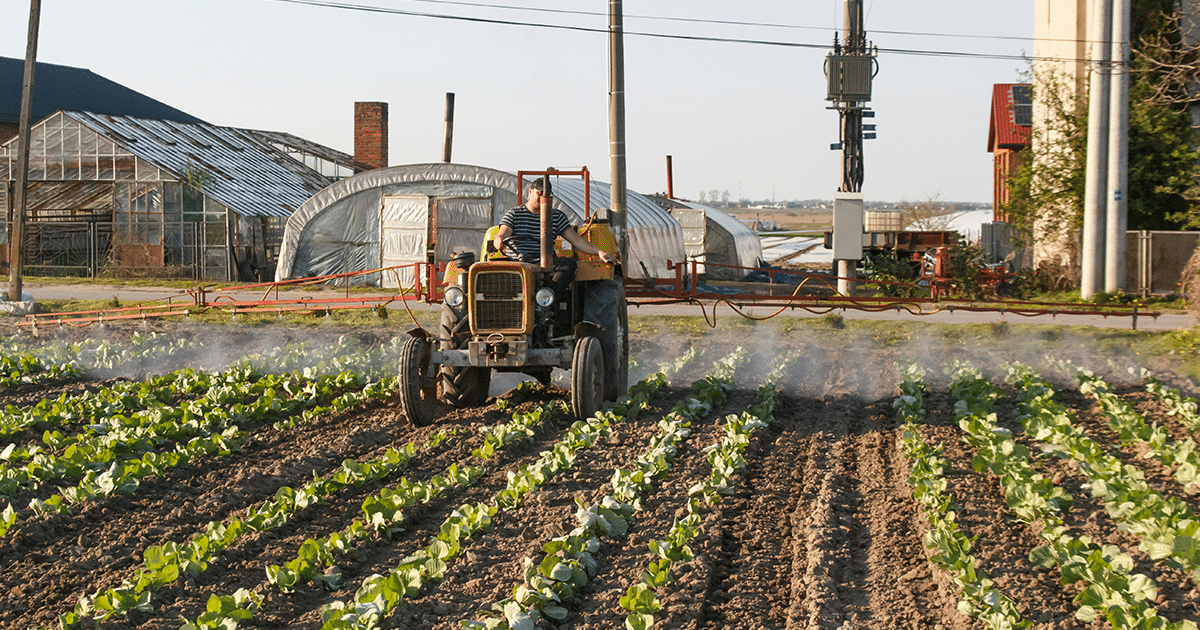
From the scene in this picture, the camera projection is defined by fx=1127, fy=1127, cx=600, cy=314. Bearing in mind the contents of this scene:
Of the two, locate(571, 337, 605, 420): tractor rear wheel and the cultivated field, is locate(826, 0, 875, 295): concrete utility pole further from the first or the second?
locate(571, 337, 605, 420): tractor rear wheel

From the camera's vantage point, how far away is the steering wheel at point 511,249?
32.0ft

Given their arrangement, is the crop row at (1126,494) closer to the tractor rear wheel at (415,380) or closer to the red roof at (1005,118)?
the tractor rear wheel at (415,380)

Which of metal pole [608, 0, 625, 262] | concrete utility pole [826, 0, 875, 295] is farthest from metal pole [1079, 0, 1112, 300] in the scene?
metal pole [608, 0, 625, 262]

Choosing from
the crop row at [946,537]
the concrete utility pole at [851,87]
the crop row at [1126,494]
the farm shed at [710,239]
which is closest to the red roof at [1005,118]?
the farm shed at [710,239]

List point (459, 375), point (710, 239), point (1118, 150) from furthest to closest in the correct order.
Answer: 1. point (710, 239)
2. point (1118, 150)
3. point (459, 375)

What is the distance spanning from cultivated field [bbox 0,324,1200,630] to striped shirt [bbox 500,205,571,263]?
1.38 m

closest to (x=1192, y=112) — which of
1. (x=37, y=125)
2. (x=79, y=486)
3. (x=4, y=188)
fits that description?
(x=79, y=486)

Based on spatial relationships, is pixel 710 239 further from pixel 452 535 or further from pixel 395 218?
pixel 452 535

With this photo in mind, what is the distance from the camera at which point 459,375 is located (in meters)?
10.2

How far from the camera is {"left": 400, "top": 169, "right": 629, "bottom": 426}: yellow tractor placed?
9328mm

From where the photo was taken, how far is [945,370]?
41.3ft

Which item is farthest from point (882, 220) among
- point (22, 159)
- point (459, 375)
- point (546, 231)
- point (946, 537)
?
point (946, 537)

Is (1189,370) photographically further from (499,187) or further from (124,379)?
(499,187)

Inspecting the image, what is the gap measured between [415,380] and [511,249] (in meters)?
1.41
